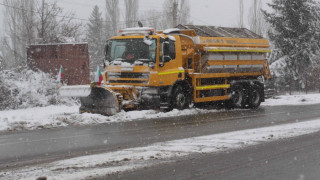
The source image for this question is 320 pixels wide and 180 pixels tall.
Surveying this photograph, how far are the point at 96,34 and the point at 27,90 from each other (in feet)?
153

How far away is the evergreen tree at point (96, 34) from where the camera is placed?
2539 inches

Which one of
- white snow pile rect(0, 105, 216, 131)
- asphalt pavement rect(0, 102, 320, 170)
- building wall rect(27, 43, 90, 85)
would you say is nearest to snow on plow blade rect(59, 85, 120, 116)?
white snow pile rect(0, 105, 216, 131)

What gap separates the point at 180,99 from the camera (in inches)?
690

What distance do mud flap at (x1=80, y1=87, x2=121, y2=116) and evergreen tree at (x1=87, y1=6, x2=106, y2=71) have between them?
47.2 m

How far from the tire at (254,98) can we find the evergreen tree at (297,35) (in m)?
13.7

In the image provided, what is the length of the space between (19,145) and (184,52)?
9.57 meters

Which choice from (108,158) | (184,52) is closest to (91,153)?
(108,158)

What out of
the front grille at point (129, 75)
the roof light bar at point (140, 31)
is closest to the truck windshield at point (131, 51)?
the roof light bar at point (140, 31)

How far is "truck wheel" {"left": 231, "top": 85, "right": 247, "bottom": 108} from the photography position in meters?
20.3

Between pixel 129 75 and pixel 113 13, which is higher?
pixel 113 13

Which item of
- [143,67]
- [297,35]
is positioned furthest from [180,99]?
[297,35]

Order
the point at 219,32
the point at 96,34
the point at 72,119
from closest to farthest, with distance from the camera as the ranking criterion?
the point at 72,119
the point at 219,32
the point at 96,34

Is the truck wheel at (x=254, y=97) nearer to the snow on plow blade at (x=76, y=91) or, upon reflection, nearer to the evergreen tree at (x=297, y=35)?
the snow on plow blade at (x=76, y=91)

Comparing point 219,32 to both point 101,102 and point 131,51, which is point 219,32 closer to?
point 131,51
